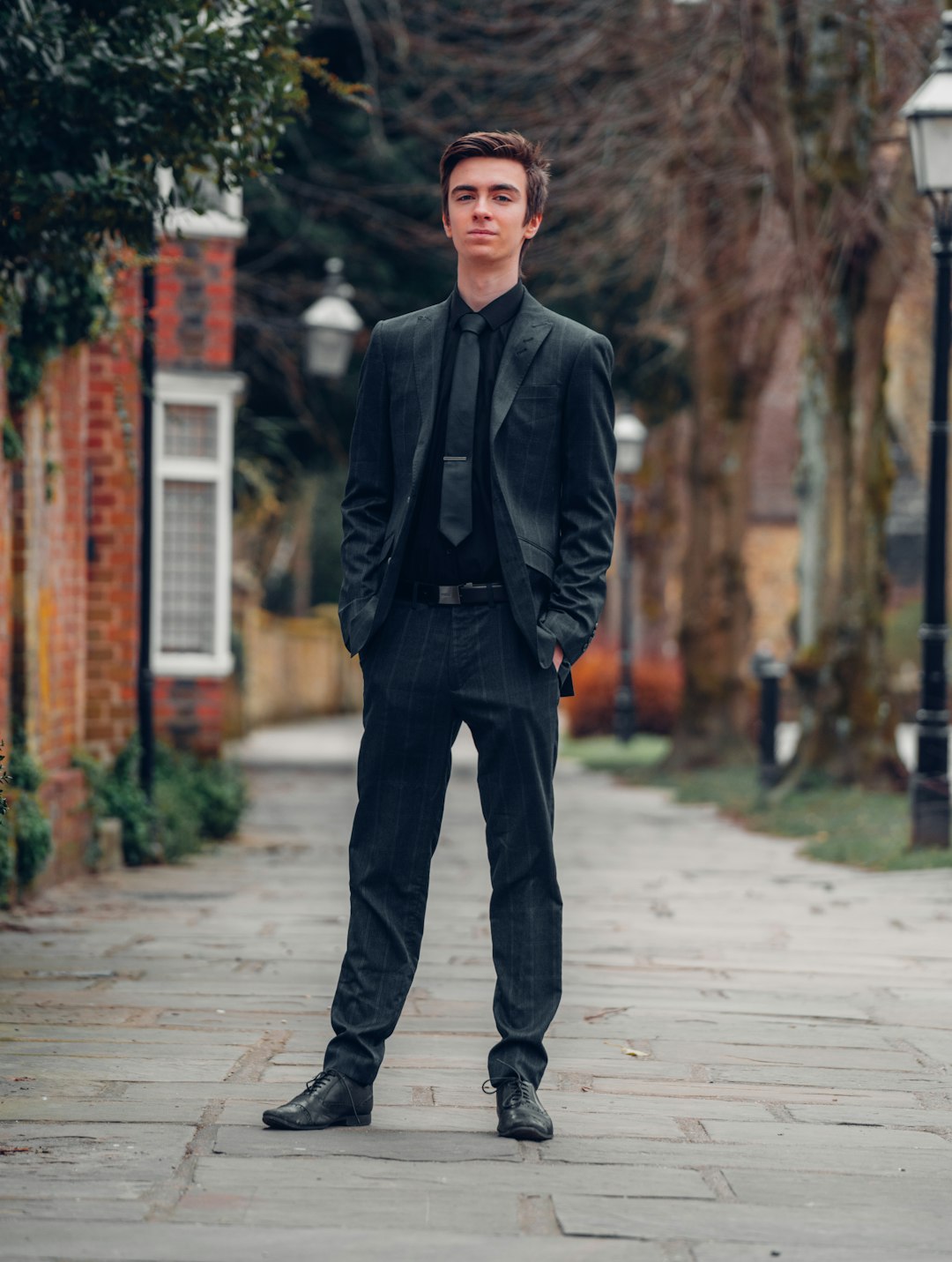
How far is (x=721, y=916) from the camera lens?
27.6ft

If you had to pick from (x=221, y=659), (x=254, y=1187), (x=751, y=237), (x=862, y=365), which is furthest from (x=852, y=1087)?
(x=751, y=237)

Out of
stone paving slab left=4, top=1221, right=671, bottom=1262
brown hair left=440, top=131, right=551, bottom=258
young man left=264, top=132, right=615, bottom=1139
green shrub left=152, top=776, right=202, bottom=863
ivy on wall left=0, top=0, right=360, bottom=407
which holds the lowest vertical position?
green shrub left=152, top=776, right=202, bottom=863

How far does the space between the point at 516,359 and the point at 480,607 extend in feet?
1.83

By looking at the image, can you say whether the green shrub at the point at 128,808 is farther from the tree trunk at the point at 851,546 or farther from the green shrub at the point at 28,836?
the tree trunk at the point at 851,546

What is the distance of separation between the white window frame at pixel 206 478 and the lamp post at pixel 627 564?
885cm

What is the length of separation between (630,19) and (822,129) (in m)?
2.81

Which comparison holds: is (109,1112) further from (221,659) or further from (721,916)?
(221,659)

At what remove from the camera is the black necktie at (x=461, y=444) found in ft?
14.0

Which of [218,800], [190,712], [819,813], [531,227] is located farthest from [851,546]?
[531,227]

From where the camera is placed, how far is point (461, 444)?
4293 millimetres

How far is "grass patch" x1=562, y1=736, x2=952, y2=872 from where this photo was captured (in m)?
10.8

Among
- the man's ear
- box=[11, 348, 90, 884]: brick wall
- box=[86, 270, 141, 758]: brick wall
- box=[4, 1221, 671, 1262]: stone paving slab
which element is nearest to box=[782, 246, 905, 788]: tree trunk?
box=[86, 270, 141, 758]: brick wall

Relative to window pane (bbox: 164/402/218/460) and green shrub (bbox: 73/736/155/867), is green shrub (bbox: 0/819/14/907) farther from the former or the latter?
window pane (bbox: 164/402/218/460)

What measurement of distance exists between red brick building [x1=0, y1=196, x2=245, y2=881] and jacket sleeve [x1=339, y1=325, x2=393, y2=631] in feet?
10.6
